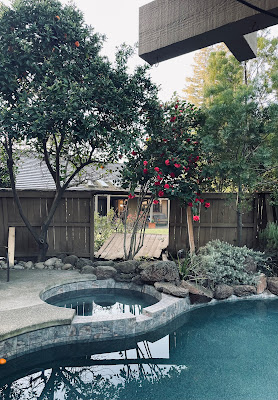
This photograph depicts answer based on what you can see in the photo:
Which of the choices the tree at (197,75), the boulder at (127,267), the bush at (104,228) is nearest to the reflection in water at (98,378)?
the boulder at (127,267)

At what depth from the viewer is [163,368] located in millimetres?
3195

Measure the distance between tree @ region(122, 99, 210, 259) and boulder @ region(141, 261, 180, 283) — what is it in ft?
3.89

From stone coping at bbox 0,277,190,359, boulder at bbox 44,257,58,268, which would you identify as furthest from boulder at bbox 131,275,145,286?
boulder at bbox 44,257,58,268

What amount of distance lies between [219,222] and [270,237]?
1.14 metres

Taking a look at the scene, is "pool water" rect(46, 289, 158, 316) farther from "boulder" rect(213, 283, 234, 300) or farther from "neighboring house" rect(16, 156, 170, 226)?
"neighboring house" rect(16, 156, 170, 226)

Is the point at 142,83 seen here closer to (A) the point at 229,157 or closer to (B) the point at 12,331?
(A) the point at 229,157

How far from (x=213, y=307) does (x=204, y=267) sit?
70cm

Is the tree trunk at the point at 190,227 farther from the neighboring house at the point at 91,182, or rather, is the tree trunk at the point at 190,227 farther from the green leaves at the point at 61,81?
the green leaves at the point at 61,81

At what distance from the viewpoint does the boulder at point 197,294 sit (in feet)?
16.0

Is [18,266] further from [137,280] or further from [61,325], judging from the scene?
[61,325]

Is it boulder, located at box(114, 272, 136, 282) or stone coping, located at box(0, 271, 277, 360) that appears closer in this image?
stone coping, located at box(0, 271, 277, 360)

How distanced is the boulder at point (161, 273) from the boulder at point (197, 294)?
8.0 inches

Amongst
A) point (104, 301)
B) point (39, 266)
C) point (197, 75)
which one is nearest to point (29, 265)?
point (39, 266)

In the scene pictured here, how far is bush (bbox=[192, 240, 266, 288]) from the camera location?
17.2ft
